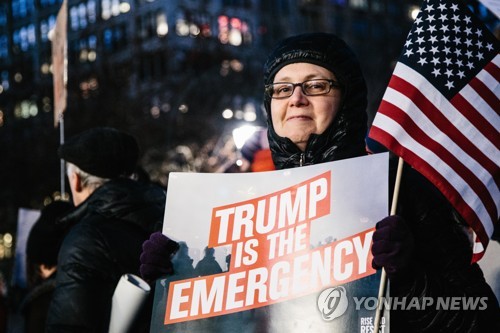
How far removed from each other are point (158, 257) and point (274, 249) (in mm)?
379

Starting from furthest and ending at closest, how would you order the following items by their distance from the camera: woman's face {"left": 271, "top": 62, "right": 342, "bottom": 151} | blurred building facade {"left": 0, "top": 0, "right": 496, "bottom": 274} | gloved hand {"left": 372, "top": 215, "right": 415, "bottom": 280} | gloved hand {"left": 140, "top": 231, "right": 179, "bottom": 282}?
blurred building facade {"left": 0, "top": 0, "right": 496, "bottom": 274} < woman's face {"left": 271, "top": 62, "right": 342, "bottom": 151} < gloved hand {"left": 140, "top": 231, "right": 179, "bottom": 282} < gloved hand {"left": 372, "top": 215, "right": 415, "bottom": 280}

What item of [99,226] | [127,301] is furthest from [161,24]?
[127,301]

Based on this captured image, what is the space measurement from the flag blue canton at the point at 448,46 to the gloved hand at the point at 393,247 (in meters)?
0.55

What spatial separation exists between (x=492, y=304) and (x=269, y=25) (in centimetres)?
5455

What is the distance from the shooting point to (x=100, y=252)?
3.41 metres

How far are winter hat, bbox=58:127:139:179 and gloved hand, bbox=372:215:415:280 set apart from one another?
2.00 m

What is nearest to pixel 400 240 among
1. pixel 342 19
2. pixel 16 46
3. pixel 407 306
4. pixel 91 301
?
pixel 407 306

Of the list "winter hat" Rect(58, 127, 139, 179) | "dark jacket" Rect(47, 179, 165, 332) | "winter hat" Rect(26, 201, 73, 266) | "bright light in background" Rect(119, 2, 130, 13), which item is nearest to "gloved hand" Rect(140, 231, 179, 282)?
"dark jacket" Rect(47, 179, 165, 332)

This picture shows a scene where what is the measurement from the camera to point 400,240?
90.1 inches

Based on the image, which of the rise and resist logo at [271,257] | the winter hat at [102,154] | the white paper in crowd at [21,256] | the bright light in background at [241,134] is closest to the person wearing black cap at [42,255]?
the winter hat at [102,154]

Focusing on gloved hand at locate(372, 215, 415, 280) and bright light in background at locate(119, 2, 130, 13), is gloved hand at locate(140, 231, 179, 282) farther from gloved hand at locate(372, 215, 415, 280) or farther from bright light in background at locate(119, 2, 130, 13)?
bright light in background at locate(119, 2, 130, 13)

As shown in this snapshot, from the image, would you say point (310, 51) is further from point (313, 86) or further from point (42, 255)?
point (42, 255)

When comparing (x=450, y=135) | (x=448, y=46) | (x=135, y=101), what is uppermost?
(x=135, y=101)

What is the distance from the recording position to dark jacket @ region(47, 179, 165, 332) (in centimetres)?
328
